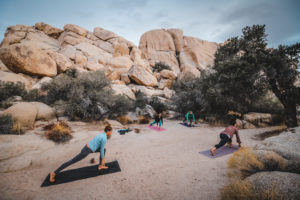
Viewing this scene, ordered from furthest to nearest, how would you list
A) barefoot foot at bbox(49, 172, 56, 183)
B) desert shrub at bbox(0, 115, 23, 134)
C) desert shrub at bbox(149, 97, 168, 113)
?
1. desert shrub at bbox(149, 97, 168, 113)
2. desert shrub at bbox(0, 115, 23, 134)
3. barefoot foot at bbox(49, 172, 56, 183)

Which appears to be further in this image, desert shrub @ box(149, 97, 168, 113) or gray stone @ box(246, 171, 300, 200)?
desert shrub @ box(149, 97, 168, 113)

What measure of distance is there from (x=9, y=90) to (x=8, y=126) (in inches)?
271

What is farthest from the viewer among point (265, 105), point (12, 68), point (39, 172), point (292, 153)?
point (12, 68)

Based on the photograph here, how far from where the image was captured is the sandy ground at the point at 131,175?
2.81 meters

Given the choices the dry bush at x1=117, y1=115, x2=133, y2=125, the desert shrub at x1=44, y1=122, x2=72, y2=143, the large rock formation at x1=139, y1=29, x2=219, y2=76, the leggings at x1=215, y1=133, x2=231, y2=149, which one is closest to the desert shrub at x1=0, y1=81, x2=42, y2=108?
the desert shrub at x1=44, y1=122, x2=72, y2=143

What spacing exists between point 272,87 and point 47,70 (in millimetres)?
21469

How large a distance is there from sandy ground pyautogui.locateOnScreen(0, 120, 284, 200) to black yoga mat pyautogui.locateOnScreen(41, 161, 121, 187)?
0.44 ft

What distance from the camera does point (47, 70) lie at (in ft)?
48.3

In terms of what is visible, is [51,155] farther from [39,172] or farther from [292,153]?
[292,153]

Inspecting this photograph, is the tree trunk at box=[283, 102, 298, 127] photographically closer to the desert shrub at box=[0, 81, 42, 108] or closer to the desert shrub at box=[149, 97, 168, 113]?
the desert shrub at box=[149, 97, 168, 113]

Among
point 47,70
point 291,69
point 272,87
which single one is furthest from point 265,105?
point 47,70

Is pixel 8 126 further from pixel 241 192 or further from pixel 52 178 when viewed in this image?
pixel 241 192

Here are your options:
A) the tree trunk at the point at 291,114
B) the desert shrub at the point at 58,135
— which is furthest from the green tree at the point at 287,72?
the desert shrub at the point at 58,135

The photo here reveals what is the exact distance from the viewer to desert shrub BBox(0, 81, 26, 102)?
9020mm
